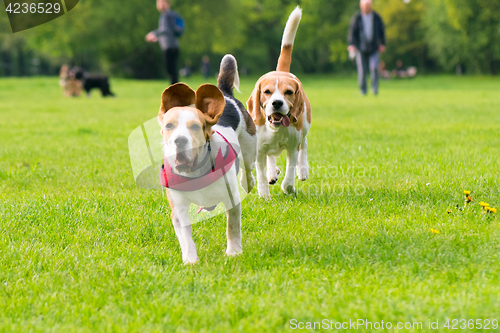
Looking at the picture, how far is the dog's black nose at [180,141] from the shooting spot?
2835mm

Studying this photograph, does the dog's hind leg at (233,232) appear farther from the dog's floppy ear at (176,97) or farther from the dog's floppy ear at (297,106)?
the dog's floppy ear at (297,106)

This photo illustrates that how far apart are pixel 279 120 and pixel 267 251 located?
148 cm

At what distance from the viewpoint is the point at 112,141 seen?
8.73m

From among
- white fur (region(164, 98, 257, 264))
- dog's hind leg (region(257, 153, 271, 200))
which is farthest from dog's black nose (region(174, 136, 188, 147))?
dog's hind leg (region(257, 153, 271, 200))

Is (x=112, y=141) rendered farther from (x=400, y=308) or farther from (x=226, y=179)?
(x=400, y=308)

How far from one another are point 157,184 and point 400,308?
349 cm

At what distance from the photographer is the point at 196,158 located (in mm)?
3010

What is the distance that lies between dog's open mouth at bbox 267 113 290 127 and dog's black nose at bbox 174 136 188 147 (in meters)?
1.82

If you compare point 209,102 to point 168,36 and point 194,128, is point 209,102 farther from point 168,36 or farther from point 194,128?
point 168,36

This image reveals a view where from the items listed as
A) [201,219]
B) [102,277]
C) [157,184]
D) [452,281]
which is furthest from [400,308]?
[157,184]

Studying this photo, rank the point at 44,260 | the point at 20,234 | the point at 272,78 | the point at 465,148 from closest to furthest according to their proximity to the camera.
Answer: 1. the point at 44,260
2. the point at 20,234
3. the point at 272,78
4. the point at 465,148

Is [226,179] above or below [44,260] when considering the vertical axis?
above

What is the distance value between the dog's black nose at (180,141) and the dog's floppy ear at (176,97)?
0.26 meters

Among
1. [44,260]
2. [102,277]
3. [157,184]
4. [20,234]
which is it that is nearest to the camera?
[102,277]
